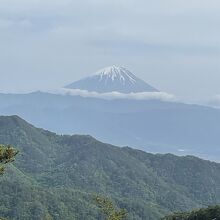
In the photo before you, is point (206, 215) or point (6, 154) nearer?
point (6, 154)

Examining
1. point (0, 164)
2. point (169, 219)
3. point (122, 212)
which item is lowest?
point (169, 219)

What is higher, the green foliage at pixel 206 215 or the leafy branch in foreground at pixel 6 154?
the leafy branch in foreground at pixel 6 154

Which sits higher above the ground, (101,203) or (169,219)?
(101,203)

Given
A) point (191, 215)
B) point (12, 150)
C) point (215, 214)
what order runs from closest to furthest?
point (12, 150) < point (215, 214) < point (191, 215)

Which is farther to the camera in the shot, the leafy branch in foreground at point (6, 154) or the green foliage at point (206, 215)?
the green foliage at point (206, 215)

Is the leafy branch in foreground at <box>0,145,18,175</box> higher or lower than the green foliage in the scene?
higher

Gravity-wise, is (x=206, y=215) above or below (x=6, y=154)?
below

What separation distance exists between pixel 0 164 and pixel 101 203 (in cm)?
936

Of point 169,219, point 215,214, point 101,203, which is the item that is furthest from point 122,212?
point 169,219

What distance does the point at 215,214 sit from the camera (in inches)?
4481

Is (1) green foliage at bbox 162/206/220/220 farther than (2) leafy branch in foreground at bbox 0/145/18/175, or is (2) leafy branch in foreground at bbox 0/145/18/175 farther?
(1) green foliage at bbox 162/206/220/220

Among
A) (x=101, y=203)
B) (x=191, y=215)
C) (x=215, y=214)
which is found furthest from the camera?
(x=191, y=215)

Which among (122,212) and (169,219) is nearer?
(122,212)

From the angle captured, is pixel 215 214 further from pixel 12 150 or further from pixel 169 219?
pixel 12 150
